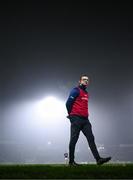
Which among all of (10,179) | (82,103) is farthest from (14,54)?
(10,179)

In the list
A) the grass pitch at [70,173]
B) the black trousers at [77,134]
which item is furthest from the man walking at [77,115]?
the grass pitch at [70,173]

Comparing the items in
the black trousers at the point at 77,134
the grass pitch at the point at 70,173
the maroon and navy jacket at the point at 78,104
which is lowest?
the grass pitch at the point at 70,173

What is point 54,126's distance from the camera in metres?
25.1

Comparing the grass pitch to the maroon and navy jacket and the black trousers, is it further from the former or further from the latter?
the maroon and navy jacket

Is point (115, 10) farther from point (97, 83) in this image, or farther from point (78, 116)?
point (78, 116)

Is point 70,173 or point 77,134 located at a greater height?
point 77,134

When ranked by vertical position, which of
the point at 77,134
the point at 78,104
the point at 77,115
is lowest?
the point at 77,134

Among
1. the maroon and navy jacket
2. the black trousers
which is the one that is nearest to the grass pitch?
the black trousers

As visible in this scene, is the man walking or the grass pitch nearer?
the grass pitch

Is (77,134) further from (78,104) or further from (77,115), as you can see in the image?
(78,104)

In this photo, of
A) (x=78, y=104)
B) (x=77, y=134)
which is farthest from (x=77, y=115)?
(x=77, y=134)

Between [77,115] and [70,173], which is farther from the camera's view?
[77,115]

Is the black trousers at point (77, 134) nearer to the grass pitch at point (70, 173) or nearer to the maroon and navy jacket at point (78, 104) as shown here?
the maroon and navy jacket at point (78, 104)

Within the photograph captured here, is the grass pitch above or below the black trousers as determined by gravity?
below
